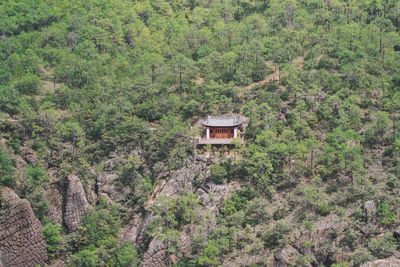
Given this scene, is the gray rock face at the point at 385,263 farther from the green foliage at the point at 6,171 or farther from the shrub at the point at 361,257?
the green foliage at the point at 6,171

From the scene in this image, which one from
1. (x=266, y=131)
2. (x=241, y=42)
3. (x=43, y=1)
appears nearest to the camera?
(x=266, y=131)

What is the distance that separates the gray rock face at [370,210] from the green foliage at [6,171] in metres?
21.8

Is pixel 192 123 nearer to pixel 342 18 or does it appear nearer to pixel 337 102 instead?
pixel 337 102

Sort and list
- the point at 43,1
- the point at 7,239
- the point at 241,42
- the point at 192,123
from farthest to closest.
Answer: the point at 43,1
the point at 241,42
the point at 192,123
the point at 7,239

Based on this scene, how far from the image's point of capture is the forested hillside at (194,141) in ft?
172

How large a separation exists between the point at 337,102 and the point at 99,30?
22891 millimetres

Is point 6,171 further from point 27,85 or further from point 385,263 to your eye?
point 385,263

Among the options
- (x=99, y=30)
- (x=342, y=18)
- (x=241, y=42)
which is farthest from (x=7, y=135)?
(x=342, y=18)

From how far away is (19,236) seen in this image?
54.3 m

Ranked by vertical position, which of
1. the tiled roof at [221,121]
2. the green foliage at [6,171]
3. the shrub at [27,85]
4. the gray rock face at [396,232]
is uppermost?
the shrub at [27,85]

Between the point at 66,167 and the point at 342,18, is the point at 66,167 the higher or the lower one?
the lower one

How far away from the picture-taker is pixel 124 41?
244 ft

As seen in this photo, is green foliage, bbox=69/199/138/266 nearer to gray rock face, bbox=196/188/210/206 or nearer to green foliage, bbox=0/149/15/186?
gray rock face, bbox=196/188/210/206

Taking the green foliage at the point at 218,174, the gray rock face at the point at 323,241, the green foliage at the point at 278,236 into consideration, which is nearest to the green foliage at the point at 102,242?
the green foliage at the point at 218,174
